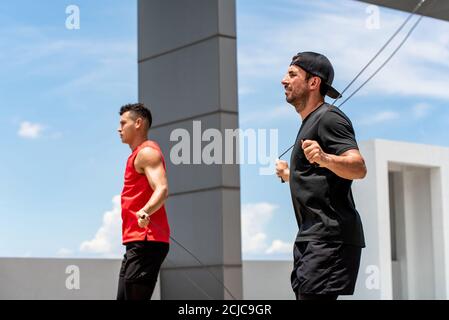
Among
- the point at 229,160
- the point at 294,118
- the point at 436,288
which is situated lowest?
the point at 436,288

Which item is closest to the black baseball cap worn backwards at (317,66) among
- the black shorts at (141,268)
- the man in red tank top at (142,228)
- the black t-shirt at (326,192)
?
the black t-shirt at (326,192)

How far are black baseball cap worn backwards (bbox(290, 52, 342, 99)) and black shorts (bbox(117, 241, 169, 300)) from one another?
5.44 feet

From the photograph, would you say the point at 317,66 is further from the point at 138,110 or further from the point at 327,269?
the point at 138,110

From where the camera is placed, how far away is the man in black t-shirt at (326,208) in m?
3.08

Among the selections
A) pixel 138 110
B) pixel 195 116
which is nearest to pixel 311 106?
pixel 138 110

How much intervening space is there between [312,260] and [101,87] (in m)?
8.50

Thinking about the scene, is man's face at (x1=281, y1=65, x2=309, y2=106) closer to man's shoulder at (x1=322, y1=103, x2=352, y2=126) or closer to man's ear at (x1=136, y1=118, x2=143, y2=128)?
man's shoulder at (x1=322, y1=103, x2=352, y2=126)

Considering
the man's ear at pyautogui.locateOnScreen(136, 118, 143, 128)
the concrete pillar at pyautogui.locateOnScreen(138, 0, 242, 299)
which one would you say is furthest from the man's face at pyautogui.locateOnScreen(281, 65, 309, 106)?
the concrete pillar at pyautogui.locateOnScreen(138, 0, 242, 299)

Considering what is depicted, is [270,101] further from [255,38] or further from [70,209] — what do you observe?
[70,209]

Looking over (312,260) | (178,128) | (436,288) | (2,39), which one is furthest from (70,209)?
(436,288)

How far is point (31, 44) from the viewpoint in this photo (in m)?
10.7

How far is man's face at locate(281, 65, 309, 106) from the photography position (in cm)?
333

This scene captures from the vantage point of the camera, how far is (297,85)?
333 centimetres

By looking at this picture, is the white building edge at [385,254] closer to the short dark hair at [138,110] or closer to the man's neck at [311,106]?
the short dark hair at [138,110]
